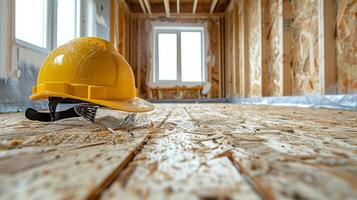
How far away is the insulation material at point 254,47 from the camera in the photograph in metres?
4.31

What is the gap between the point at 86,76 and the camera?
108cm

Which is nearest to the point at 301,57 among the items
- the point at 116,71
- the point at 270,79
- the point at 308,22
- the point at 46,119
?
the point at 308,22

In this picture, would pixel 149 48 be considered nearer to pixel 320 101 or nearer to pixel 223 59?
pixel 223 59

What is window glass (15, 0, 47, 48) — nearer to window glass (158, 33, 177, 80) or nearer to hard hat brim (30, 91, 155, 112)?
hard hat brim (30, 91, 155, 112)

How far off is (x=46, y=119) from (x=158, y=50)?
554 centimetres

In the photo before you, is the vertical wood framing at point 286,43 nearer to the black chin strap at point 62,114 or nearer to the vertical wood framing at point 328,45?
the vertical wood framing at point 328,45

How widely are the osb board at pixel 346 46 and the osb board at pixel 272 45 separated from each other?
106cm

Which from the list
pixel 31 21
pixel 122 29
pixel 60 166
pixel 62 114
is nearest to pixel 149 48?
pixel 122 29

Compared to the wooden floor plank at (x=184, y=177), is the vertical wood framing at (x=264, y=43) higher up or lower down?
higher up

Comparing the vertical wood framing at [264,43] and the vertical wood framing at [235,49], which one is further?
the vertical wood framing at [235,49]

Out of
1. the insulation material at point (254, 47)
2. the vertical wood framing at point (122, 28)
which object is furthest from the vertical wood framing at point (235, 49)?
the vertical wood framing at point (122, 28)

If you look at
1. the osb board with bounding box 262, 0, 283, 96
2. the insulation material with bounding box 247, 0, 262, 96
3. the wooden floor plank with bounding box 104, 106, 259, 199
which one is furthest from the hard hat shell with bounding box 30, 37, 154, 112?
the insulation material with bounding box 247, 0, 262, 96

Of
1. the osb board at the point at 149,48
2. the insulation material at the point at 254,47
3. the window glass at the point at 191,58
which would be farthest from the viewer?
the window glass at the point at 191,58

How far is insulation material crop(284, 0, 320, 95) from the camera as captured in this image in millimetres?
2883
